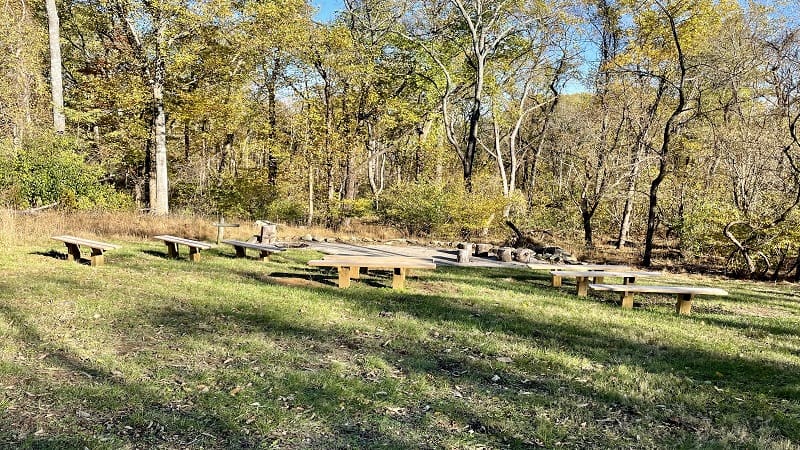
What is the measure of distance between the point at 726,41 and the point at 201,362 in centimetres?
1824

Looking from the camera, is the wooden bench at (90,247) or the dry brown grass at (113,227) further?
the dry brown grass at (113,227)

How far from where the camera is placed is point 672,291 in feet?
21.8

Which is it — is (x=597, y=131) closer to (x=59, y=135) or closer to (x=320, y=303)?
(x=320, y=303)

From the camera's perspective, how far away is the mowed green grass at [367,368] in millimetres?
3207

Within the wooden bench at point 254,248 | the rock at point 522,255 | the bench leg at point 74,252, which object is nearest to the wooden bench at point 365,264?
the wooden bench at point 254,248

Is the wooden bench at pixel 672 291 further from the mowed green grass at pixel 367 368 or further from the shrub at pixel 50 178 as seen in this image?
the shrub at pixel 50 178

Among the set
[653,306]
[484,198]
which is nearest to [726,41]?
[484,198]

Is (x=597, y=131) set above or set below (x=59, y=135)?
above

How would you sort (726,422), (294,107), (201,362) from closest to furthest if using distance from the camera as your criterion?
(726,422) < (201,362) < (294,107)

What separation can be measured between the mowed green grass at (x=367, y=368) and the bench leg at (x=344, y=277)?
0.22 m

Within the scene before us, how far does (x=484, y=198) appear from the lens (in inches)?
634

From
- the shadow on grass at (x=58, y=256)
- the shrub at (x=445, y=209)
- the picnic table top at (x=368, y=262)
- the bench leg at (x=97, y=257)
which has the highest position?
the shrub at (x=445, y=209)

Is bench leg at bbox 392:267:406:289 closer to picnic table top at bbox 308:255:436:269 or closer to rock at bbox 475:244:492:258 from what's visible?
picnic table top at bbox 308:255:436:269

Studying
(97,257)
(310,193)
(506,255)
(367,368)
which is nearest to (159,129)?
(310,193)
